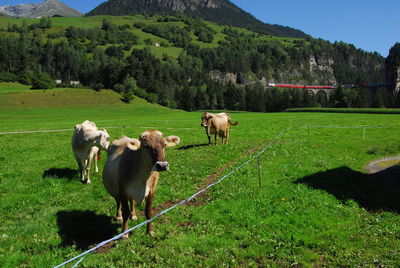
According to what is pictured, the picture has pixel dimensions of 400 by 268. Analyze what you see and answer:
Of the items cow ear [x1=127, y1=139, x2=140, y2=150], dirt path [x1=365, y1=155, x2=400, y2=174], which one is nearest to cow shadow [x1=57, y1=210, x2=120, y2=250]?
cow ear [x1=127, y1=139, x2=140, y2=150]

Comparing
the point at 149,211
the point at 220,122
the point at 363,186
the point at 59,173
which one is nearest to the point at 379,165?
the point at 363,186

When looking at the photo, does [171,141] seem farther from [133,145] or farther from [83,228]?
[83,228]

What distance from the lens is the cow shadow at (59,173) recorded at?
1651 cm

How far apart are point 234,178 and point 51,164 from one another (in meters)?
11.5

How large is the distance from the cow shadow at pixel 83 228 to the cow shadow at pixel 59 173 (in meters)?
5.77

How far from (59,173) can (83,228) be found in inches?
336

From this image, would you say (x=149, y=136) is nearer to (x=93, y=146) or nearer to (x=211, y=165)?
(x=93, y=146)

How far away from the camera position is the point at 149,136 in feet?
26.8

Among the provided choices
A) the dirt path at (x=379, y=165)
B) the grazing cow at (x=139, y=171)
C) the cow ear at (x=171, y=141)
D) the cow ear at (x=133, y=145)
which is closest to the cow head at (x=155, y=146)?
the grazing cow at (x=139, y=171)

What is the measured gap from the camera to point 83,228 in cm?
988

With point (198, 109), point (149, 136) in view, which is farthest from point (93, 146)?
point (198, 109)

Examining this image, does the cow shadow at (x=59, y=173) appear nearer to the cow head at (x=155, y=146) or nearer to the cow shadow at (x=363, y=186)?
the cow head at (x=155, y=146)

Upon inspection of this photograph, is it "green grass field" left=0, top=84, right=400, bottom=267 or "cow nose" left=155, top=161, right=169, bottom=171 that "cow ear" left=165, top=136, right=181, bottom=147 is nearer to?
"cow nose" left=155, top=161, right=169, bottom=171

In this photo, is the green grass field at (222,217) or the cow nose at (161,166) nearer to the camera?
the cow nose at (161,166)
